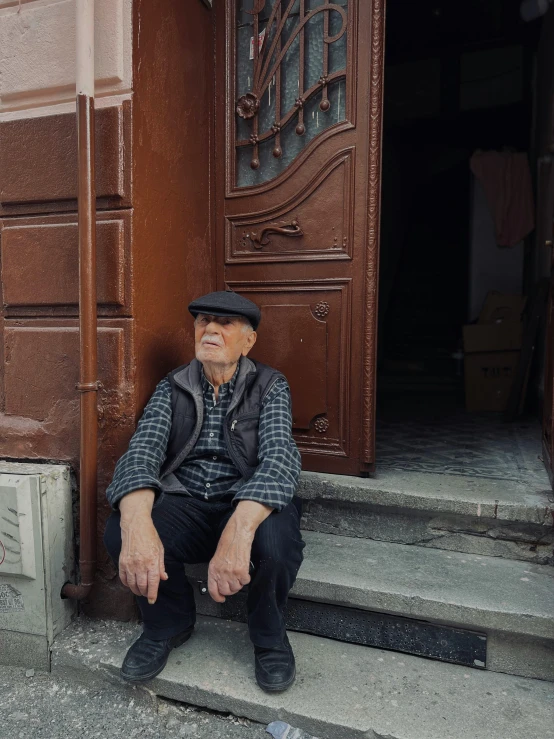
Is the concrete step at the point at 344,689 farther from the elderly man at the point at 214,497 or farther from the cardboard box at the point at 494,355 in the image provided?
the cardboard box at the point at 494,355

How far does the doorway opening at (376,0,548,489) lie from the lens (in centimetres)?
520

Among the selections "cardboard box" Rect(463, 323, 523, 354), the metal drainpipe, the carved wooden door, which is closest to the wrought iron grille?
the carved wooden door

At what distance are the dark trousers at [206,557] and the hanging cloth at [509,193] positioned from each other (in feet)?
17.9

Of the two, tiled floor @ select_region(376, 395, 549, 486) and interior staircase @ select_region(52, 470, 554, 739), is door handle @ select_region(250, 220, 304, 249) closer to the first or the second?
interior staircase @ select_region(52, 470, 554, 739)

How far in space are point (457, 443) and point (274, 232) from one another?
77.3 inches

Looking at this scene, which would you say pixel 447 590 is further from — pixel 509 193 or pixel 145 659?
pixel 509 193

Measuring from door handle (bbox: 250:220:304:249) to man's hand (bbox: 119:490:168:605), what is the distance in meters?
1.60

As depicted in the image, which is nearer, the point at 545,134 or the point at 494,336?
the point at 494,336

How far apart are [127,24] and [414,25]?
669cm

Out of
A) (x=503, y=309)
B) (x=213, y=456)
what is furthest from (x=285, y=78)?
(x=503, y=309)

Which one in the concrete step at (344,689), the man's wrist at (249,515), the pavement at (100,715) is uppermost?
the man's wrist at (249,515)

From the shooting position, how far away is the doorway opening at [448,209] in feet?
17.1

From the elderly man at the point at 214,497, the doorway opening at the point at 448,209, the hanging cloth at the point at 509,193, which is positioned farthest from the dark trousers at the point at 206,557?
the hanging cloth at the point at 509,193

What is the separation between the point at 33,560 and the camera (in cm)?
234
